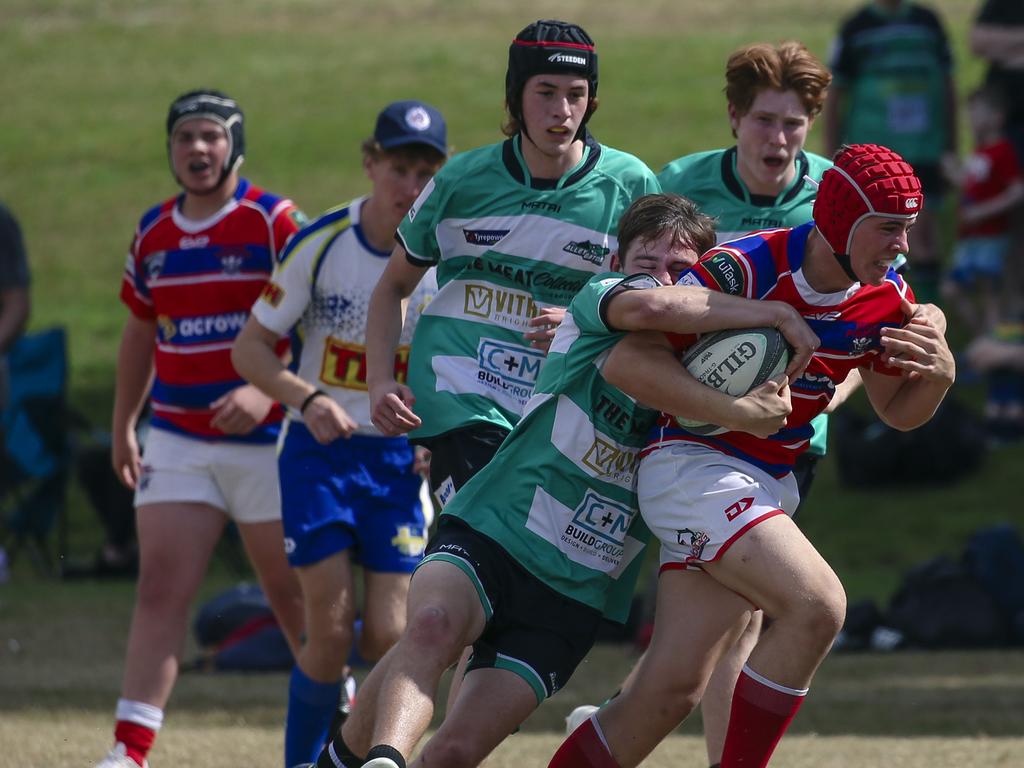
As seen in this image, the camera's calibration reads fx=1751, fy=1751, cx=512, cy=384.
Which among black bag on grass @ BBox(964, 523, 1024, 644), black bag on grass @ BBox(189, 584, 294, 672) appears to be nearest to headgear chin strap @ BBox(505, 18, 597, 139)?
black bag on grass @ BBox(189, 584, 294, 672)

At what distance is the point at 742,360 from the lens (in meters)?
4.60

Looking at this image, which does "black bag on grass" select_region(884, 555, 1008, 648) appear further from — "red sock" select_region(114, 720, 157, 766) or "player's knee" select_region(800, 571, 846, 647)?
"player's knee" select_region(800, 571, 846, 647)

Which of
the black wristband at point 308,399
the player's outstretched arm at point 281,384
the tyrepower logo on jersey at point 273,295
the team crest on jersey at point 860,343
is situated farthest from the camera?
the tyrepower logo on jersey at point 273,295

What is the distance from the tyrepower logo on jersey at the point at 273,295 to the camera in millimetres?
6211

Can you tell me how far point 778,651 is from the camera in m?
4.65

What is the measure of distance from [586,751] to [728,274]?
1.36 meters

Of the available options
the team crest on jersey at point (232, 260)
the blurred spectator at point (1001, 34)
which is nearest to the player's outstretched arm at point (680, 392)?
the team crest on jersey at point (232, 260)

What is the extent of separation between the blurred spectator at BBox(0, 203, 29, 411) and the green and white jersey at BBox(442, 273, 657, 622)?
591cm

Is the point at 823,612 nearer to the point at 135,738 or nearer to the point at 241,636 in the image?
the point at 135,738

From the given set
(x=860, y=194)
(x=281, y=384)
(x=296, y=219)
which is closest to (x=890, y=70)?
(x=296, y=219)

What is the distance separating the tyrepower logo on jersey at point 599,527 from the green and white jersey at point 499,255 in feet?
2.07

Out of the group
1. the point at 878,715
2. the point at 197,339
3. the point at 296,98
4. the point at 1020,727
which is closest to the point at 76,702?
the point at 197,339

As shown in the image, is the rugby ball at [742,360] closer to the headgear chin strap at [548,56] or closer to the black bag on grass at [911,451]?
the headgear chin strap at [548,56]

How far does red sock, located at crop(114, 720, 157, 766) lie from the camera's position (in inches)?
243
